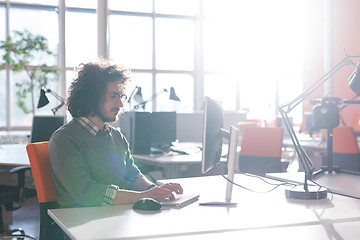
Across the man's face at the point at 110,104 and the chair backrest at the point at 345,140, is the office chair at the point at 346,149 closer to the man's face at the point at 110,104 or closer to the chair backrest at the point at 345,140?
the chair backrest at the point at 345,140

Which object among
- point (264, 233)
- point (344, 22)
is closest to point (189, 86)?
point (344, 22)

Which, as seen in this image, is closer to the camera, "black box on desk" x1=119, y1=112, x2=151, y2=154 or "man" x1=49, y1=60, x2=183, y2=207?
"man" x1=49, y1=60, x2=183, y2=207

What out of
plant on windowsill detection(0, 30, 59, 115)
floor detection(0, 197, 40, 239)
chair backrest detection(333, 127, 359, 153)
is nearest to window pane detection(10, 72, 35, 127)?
plant on windowsill detection(0, 30, 59, 115)

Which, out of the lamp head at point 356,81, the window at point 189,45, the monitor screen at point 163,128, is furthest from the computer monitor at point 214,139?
the window at point 189,45

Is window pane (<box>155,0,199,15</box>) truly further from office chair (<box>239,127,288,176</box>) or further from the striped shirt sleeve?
the striped shirt sleeve

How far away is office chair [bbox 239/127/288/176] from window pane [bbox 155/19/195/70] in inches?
212

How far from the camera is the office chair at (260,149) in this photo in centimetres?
398

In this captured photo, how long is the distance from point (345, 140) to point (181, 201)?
9.24 ft

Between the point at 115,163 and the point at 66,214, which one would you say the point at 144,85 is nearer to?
the point at 115,163

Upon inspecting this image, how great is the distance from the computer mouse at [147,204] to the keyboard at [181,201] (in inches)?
3.1

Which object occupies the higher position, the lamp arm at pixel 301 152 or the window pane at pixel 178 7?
the window pane at pixel 178 7

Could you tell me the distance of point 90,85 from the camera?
6.80ft

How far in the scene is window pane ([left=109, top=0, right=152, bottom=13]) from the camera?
29.1 ft

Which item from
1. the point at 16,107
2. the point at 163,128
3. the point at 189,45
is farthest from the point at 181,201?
the point at 189,45
